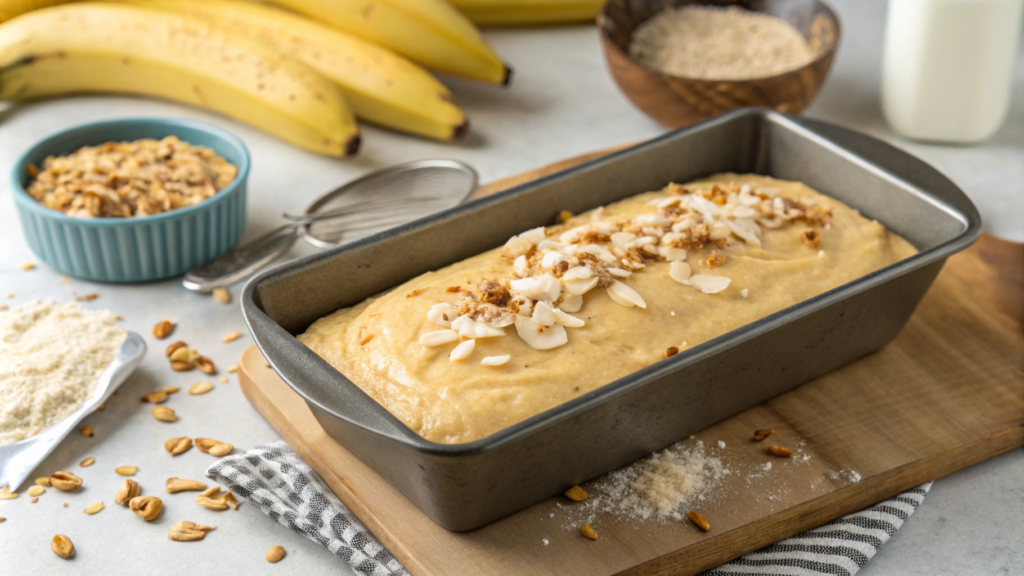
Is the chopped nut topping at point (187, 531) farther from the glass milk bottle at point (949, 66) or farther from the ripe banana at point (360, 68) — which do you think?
the glass milk bottle at point (949, 66)

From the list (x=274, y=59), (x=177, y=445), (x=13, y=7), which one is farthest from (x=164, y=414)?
(x=274, y=59)

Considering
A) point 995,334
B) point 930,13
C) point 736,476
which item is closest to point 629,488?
point 736,476

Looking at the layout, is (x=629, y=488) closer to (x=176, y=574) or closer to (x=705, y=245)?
(x=705, y=245)

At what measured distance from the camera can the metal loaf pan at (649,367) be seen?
1258 mm

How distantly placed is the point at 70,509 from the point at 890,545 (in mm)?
1332

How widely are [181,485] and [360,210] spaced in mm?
868

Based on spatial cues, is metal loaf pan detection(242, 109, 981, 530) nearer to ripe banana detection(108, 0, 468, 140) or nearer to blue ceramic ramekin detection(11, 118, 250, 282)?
blue ceramic ramekin detection(11, 118, 250, 282)

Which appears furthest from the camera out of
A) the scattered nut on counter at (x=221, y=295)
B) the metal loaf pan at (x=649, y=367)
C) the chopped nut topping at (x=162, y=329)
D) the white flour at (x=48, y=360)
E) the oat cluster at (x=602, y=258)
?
the scattered nut on counter at (x=221, y=295)

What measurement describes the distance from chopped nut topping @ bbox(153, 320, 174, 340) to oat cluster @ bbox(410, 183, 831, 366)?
0.63 m

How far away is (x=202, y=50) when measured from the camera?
95.7 inches

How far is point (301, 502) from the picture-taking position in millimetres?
1448

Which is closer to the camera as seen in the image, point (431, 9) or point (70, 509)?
point (70, 509)

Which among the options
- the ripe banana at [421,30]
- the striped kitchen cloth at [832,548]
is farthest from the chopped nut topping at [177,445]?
the ripe banana at [421,30]

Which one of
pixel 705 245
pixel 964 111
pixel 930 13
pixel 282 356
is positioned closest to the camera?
pixel 282 356
